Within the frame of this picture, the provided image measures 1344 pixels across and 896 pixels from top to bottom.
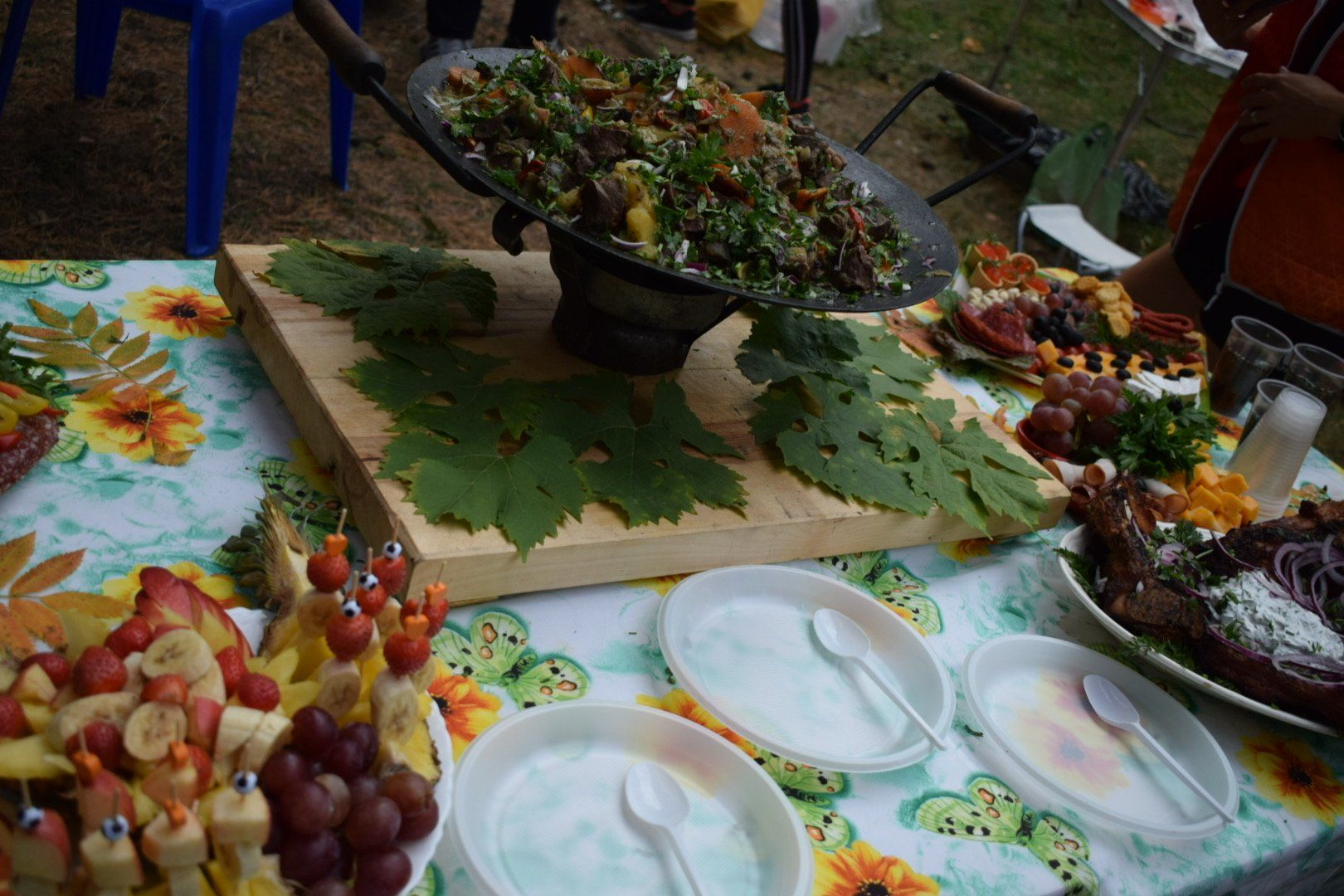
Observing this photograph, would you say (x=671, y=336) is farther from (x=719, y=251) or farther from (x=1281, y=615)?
(x=1281, y=615)

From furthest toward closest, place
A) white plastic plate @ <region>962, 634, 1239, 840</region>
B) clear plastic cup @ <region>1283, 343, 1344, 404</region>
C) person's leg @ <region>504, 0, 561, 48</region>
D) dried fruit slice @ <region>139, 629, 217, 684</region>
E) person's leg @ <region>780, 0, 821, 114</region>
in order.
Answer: person's leg @ <region>780, 0, 821, 114</region> < person's leg @ <region>504, 0, 561, 48</region> < clear plastic cup @ <region>1283, 343, 1344, 404</region> < white plastic plate @ <region>962, 634, 1239, 840</region> < dried fruit slice @ <region>139, 629, 217, 684</region>

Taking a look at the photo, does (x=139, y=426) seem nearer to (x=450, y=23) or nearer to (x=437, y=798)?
(x=437, y=798)

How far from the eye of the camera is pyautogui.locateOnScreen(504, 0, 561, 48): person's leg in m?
4.73

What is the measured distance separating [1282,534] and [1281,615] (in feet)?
0.67

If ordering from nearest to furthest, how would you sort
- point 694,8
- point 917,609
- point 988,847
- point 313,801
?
point 313,801
point 988,847
point 917,609
point 694,8

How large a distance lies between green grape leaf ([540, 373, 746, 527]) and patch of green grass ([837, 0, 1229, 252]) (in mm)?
5270

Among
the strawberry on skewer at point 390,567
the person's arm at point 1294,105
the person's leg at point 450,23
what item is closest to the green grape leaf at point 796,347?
the strawberry on skewer at point 390,567

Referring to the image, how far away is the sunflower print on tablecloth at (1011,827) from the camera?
120 centimetres

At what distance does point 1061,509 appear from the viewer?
184 cm

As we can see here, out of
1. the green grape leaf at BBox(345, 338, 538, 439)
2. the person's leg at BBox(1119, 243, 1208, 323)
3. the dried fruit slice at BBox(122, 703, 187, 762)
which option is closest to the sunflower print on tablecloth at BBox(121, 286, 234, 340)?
the green grape leaf at BBox(345, 338, 538, 439)

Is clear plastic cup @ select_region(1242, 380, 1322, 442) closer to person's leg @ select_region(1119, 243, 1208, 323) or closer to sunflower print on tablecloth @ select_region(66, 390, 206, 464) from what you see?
person's leg @ select_region(1119, 243, 1208, 323)

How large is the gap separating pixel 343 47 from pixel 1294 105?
2.53 m

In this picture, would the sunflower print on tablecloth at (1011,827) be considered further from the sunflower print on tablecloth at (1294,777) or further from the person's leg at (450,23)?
the person's leg at (450,23)

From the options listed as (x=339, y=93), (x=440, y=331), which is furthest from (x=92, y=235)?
(x=440, y=331)
